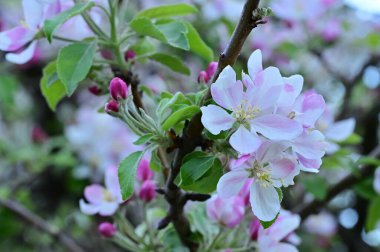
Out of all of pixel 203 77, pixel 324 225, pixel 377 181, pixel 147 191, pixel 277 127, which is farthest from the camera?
pixel 324 225

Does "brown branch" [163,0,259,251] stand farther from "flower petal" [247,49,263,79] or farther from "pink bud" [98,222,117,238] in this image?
"pink bud" [98,222,117,238]

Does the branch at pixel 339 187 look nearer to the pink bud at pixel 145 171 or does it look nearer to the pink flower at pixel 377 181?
the pink flower at pixel 377 181

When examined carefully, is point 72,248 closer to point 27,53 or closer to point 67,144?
point 67,144

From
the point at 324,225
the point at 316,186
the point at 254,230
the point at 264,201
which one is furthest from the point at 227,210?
the point at 324,225

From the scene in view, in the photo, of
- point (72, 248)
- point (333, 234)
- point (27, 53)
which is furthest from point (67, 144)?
point (27, 53)

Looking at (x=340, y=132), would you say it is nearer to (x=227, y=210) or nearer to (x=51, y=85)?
(x=227, y=210)

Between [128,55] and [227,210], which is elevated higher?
[128,55]
